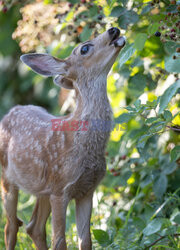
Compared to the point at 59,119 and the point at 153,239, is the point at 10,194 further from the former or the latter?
the point at 153,239

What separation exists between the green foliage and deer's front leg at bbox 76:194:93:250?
0.10 m

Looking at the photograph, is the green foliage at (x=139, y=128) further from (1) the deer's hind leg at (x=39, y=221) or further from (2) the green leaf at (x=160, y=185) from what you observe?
(1) the deer's hind leg at (x=39, y=221)

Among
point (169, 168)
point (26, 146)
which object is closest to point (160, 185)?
point (169, 168)

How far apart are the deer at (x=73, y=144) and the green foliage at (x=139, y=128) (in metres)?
0.18

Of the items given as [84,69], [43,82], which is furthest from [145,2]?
[43,82]

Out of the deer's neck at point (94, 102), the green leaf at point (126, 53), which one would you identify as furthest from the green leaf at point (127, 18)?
the deer's neck at point (94, 102)

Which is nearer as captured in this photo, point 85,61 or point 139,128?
point 85,61

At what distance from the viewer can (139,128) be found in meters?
4.67

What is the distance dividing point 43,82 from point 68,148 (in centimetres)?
656

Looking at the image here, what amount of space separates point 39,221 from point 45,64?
1.56 meters

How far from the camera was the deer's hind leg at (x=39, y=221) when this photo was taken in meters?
4.27

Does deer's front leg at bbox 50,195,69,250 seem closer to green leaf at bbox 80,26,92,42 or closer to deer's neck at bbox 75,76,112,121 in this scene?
deer's neck at bbox 75,76,112,121

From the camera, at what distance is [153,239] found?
402cm

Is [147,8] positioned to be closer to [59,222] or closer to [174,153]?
[174,153]
